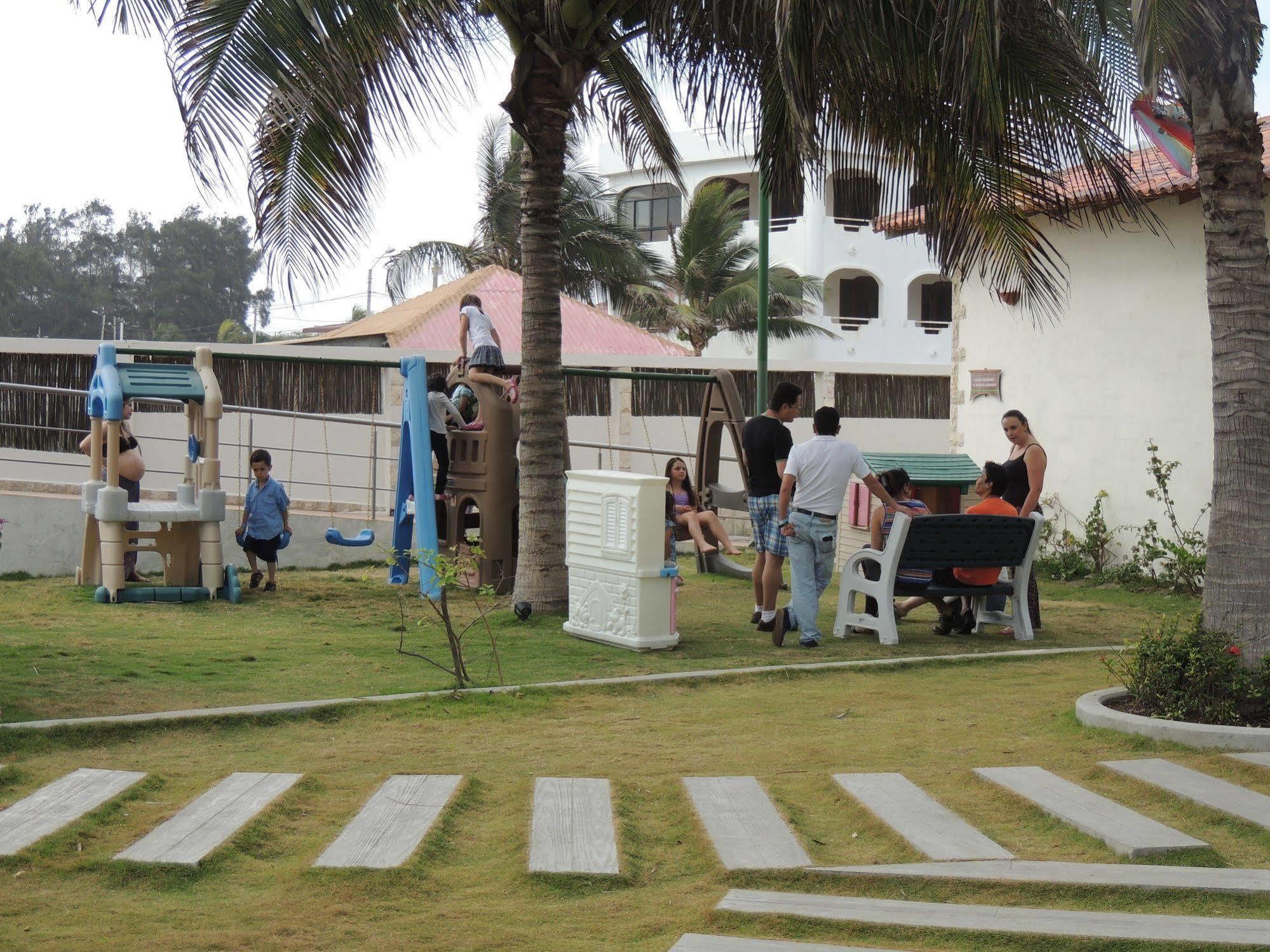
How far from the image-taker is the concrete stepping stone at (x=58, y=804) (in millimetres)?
4383

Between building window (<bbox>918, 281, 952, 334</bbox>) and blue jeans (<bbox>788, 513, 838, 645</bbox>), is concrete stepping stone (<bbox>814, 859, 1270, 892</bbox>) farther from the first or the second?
building window (<bbox>918, 281, 952, 334</bbox>)

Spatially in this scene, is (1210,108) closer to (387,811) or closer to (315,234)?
(387,811)

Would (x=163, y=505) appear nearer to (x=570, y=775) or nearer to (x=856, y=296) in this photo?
(x=570, y=775)

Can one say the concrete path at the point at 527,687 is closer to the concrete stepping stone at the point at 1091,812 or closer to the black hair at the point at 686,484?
the concrete stepping stone at the point at 1091,812

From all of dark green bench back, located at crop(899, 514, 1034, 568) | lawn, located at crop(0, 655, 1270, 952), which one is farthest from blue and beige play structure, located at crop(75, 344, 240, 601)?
lawn, located at crop(0, 655, 1270, 952)

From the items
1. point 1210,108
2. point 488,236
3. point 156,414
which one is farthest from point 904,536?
point 488,236

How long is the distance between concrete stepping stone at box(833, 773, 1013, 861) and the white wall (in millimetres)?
9240

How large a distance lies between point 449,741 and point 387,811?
1411 millimetres

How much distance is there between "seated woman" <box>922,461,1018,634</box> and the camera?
9688mm

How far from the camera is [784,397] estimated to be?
9.70 metres

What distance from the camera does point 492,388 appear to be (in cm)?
1206

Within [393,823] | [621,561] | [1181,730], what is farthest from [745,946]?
[621,561]

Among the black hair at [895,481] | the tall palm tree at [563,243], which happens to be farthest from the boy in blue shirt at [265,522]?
the tall palm tree at [563,243]

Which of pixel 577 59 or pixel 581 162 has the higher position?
pixel 581 162
